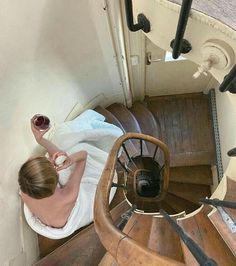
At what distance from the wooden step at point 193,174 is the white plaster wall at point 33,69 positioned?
61.5 inches

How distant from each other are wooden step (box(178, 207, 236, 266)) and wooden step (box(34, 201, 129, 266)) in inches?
32.0

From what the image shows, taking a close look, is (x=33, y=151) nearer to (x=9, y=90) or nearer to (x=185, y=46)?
(x=9, y=90)

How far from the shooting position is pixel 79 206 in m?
2.81

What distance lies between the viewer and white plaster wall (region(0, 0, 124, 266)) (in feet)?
7.14

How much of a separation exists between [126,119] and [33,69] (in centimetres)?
160

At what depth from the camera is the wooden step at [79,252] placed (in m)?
2.79

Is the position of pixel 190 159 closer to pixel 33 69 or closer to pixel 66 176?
pixel 66 176

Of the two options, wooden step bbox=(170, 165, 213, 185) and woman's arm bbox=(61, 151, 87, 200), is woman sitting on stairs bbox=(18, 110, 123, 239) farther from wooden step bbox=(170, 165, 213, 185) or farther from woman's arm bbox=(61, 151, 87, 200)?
wooden step bbox=(170, 165, 213, 185)

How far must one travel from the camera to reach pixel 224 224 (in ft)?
6.94

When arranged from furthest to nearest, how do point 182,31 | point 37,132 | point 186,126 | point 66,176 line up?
point 186,126
point 66,176
point 37,132
point 182,31

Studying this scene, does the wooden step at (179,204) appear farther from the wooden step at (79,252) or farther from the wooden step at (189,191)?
the wooden step at (79,252)

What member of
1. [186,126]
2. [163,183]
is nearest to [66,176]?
[163,183]

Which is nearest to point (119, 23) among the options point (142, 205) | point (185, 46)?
point (185, 46)

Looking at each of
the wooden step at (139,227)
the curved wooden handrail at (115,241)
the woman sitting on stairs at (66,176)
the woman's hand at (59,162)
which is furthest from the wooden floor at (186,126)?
the curved wooden handrail at (115,241)
